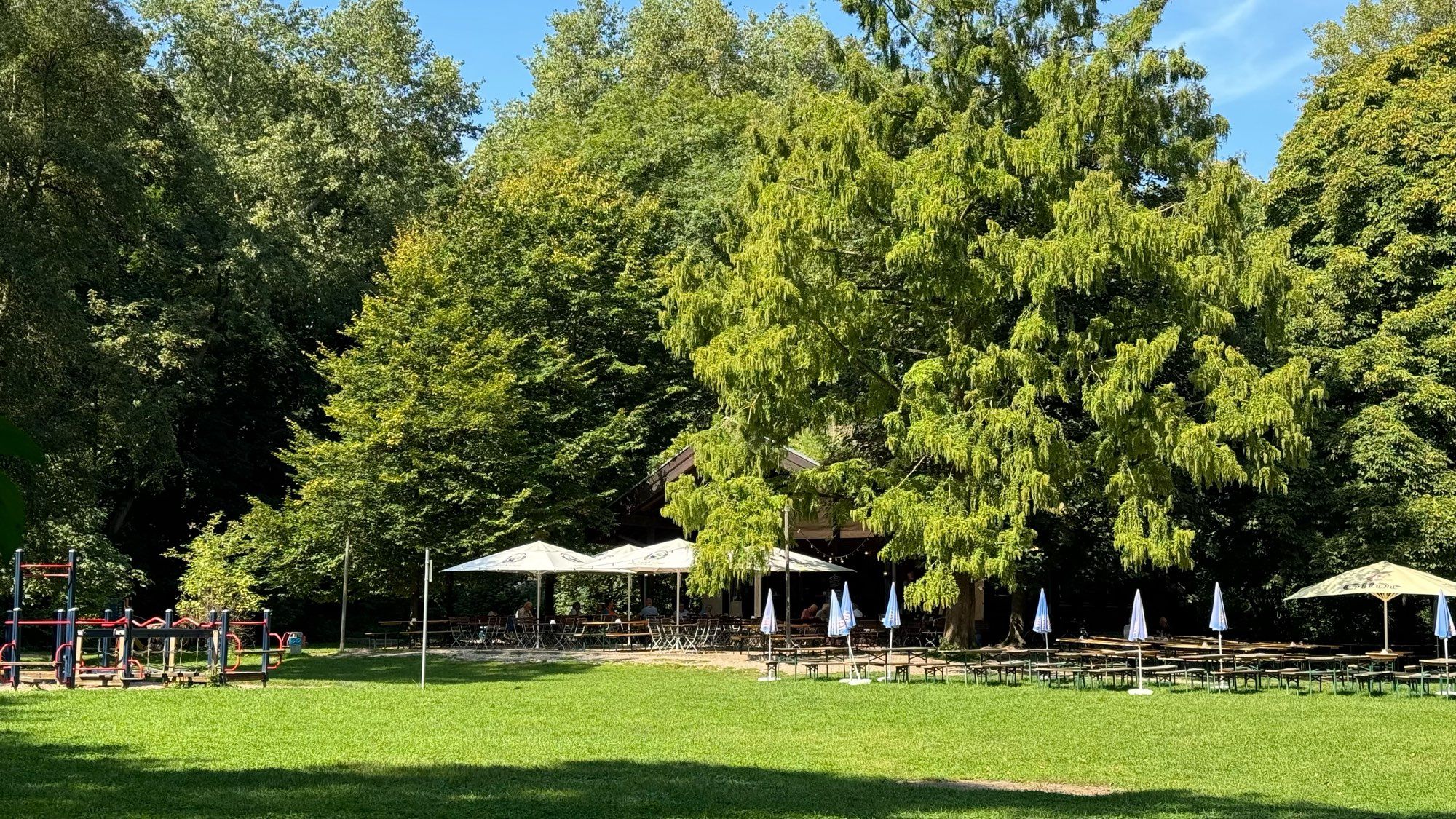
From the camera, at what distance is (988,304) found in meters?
24.4

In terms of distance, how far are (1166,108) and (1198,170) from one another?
1.50 meters

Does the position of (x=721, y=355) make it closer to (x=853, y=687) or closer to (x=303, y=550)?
(x=853, y=687)

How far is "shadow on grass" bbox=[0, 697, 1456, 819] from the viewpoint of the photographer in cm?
856

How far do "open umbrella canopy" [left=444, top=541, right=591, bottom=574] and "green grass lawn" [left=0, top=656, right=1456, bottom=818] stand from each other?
677cm

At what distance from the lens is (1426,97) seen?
27609 millimetres

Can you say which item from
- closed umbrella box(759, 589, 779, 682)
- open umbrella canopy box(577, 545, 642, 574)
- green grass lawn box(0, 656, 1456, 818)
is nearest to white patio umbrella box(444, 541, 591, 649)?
open umbrella canopy box(577, 545, 642, 574)

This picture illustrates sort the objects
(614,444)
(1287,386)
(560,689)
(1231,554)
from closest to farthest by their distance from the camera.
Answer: (560,689) → (1287,386) → (1231,554) → (614,444)

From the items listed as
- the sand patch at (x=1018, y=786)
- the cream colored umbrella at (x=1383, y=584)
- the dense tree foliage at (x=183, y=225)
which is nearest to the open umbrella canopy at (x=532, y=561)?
the dense tree foliage at (x=183, y=225)

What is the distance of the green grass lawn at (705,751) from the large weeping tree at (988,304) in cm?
474

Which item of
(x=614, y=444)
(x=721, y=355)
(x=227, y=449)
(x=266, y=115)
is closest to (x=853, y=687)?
(x=721, y=355)

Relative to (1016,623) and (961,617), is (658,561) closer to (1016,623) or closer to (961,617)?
(961,617)

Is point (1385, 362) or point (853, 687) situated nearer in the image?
point (853, 687)

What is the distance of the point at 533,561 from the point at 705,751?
14989 mm

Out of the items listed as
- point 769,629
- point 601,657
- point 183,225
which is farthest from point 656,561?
point 183,225
